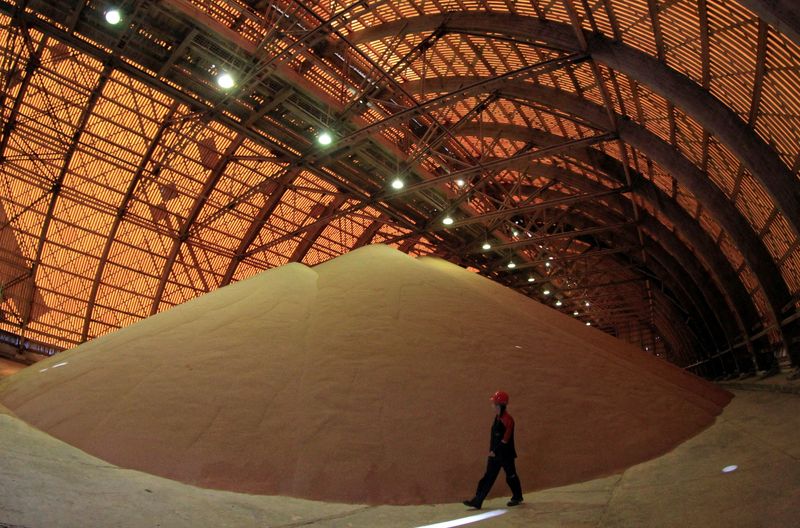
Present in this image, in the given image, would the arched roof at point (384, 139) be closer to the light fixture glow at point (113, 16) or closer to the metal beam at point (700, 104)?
the metal beam at point (700, 104)

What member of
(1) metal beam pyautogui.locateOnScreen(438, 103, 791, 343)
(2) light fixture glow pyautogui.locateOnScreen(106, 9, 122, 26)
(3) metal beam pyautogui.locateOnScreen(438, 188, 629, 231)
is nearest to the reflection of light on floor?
(1) metal beam pyautogui.locateOnScreen(438, 103, 791, 343)

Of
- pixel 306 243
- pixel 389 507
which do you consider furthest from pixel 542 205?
pixel 389 507

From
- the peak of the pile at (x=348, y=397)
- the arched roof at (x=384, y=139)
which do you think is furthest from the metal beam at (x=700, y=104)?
the peak of the pile at (x=348, y=397)

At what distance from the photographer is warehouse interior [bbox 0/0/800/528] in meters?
5.86

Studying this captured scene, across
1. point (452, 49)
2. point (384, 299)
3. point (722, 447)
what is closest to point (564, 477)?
point (722, 447)

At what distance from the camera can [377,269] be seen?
11977 mm

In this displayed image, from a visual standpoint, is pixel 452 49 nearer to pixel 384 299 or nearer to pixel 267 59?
pixel 267 59

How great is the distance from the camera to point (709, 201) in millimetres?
14414

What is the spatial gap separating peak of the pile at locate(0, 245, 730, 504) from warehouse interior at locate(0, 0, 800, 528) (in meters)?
0.05

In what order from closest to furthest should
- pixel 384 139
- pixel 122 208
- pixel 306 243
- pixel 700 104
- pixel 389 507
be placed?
pixel 389 507
pixel 700 104
pixel 384 139
pixel 122 208
pixel 306 243

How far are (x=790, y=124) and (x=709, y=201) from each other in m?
3.74

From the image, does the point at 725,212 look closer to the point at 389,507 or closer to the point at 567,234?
the point at 567,234

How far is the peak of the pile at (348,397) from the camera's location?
6156mm

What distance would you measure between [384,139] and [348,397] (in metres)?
12.4
